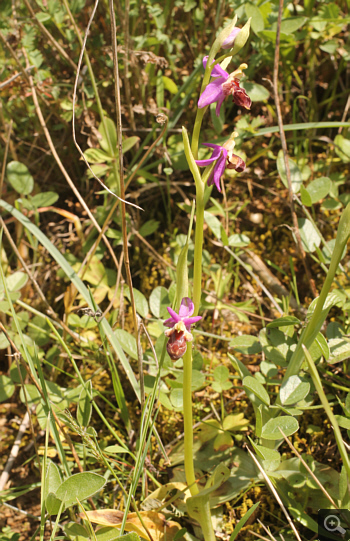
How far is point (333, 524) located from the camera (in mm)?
1478

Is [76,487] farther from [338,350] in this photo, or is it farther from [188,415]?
[338,350]

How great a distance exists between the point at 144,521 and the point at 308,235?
1.34 m

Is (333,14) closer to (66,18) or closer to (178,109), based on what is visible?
(178,109)

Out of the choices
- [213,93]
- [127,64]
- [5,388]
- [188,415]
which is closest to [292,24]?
[127,64]

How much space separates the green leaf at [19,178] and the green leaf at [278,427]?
→ 1615mm

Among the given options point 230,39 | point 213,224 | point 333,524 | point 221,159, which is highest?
point 230,39

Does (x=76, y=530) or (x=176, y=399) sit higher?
(x=176, y=399)

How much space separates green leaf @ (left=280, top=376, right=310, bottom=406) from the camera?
1.40 metres

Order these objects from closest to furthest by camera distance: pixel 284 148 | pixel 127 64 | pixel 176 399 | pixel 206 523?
pixel 206 523 < pixel 176 399 < pixel 284 148 < pixel 127 64

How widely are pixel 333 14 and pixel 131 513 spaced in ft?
8.29

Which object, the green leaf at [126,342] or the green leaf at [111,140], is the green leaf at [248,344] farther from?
the green leaf at [111,140]

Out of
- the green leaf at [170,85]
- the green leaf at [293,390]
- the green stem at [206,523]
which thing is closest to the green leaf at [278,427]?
the green leaf at [293,390]

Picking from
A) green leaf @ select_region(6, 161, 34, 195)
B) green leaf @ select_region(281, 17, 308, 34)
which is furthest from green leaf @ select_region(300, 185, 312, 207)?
green leaf @ select_region(6, 161, 34, 195)

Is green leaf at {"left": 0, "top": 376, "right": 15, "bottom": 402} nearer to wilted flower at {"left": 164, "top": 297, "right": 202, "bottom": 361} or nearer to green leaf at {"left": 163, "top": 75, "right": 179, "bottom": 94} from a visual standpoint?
wilted flower at {"left": 164, "top": 297, "right": 202, "bottom": 361}
